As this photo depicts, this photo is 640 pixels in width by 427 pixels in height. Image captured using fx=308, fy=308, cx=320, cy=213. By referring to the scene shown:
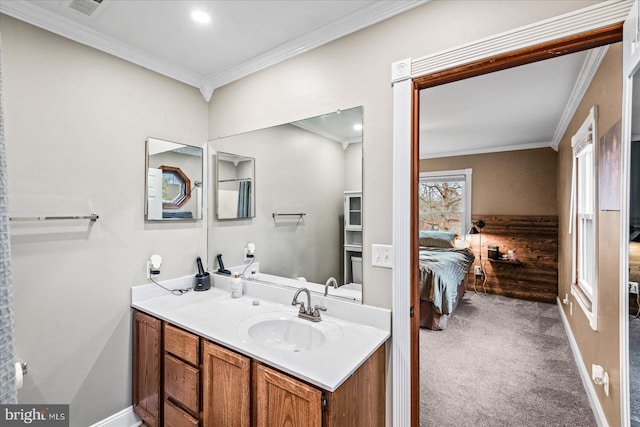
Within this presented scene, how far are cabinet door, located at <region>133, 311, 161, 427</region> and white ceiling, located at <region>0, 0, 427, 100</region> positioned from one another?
1.76m

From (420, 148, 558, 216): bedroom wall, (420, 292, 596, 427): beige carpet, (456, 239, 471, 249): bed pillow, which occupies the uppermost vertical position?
(420, 148, 558, 216): bedroom wall

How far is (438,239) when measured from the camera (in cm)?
521

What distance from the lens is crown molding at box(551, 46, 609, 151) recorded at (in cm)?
199

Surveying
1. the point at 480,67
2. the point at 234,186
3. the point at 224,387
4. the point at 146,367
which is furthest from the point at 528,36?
the point at 146,367

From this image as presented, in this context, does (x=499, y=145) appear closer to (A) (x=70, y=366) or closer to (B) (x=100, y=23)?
(B) (x=100, y=23)

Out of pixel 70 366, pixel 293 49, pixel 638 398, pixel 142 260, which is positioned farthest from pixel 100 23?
pixel 638 398

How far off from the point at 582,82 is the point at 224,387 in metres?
3.26

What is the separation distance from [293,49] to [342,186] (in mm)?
941

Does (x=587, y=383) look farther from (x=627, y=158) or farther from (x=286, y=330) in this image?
(x=286, y=330)

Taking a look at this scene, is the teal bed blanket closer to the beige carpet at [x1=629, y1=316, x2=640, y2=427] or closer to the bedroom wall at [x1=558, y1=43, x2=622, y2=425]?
the bedroom wall at [x1=558, y1=43, x2=622, y2=425]

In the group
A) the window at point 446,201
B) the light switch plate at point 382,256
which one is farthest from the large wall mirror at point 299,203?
the window at point 446,201

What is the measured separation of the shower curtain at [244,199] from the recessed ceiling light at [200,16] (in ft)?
3.47

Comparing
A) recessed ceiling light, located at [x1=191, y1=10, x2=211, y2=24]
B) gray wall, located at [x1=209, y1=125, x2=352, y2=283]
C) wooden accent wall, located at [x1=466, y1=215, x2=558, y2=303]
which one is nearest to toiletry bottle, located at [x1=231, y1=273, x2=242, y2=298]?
gray wall, located at [x1=209, y1=125, x2=352, y2=283]

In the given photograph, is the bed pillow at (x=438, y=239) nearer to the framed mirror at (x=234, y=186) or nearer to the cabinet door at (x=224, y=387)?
the framed mirror at (x=234, y=186)
